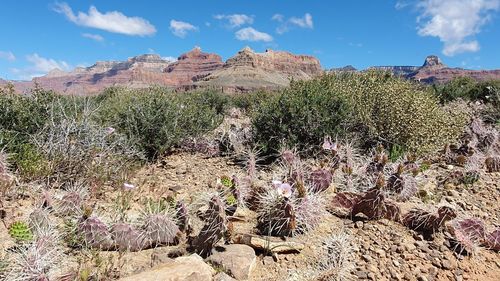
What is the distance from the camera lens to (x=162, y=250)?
3.55 m

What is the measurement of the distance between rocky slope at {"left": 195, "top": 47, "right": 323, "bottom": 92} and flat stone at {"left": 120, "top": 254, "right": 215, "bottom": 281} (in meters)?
74.9

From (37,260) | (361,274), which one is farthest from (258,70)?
(37,260)

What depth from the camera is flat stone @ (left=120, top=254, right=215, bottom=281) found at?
278 cm

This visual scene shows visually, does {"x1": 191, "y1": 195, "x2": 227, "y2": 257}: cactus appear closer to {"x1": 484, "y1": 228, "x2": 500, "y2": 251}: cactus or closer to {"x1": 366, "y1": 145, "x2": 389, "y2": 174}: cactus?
{"x1": 366, "y1": 145, "x2": 389, "y2": 174}: cactus

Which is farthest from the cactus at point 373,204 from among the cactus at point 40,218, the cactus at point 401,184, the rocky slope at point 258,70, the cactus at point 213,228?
the rocky slope at point 258,70

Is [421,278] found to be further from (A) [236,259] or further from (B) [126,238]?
(B) [126,238]

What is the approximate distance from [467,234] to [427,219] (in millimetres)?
448

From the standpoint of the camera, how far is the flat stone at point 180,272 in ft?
9.13

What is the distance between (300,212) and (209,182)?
2.29 meters

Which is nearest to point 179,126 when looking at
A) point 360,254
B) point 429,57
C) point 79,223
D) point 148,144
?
point 148,144

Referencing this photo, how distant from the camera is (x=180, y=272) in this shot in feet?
9.32

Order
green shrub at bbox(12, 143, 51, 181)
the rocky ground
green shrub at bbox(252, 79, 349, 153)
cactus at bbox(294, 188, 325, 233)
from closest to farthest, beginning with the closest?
the rocky ground, cactus at bbox(294, 188, 325, 233), green shrub at bbox(12, 143, 51, 181), green shrub at bbox(252, 79, 349, 153)

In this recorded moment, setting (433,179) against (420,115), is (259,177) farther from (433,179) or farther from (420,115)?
(420,115)

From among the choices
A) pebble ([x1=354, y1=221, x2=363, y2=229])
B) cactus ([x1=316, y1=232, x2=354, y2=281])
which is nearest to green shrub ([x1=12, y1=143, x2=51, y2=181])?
cactus ([x1=316, y1=232, x2=354, y2=281])
